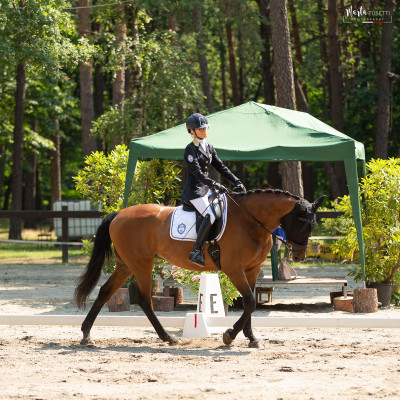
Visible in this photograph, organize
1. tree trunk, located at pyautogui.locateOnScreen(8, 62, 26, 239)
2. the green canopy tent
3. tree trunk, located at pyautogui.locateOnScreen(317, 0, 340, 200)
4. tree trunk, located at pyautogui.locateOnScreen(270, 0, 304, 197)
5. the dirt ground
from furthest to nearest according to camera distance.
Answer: tree trunk, located at pyautogui.locateOnScreen(317, 0, 340, 200) < tree trunk, located at pyautogui.locateOnScreen(8, 62, 26, 239) < tree trunk, located at pyautogui.locateOnScreen(270, 0, 304, 197) < the green canopy tent < the dirt ground

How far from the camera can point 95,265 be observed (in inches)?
364

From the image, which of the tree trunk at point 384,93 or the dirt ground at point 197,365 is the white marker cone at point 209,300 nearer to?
the dirt ground at point 197,365

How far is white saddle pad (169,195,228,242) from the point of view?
28.9 ft

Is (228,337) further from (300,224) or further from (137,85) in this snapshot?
(137,85)

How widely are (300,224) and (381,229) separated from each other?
3911 mm

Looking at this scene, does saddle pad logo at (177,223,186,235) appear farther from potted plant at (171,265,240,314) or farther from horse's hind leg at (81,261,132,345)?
potted plant at (171,265,240,314)

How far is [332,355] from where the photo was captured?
797 cm

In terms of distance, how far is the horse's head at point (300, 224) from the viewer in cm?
856

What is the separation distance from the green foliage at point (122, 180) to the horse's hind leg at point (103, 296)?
331 cm

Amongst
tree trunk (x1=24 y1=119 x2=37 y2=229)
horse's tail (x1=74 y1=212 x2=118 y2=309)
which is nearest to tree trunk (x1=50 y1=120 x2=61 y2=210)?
tree trunk (x1=24 y1=119 x2=37 y2=229)

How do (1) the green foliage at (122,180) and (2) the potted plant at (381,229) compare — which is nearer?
(2) the potted plant at (381,229)

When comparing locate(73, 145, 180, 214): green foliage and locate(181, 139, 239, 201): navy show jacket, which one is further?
locate(73, 145, 180, 214): green foliage

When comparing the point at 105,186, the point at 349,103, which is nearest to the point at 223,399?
the point at 105,186

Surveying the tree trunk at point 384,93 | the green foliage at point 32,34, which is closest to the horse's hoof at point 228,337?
the green foliage at point 32,34
